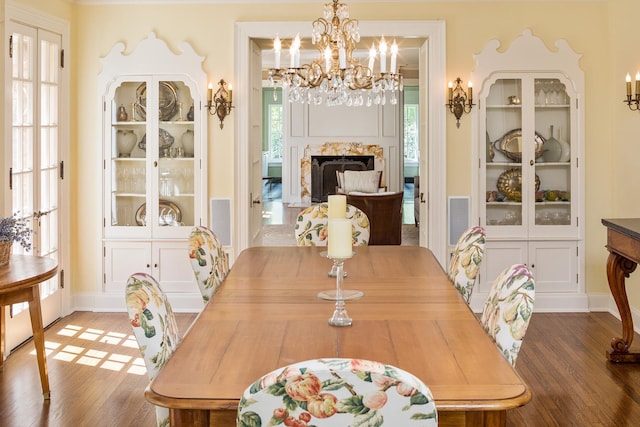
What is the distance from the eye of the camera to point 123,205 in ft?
19.3

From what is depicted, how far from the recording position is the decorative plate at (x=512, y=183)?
19.1 ft

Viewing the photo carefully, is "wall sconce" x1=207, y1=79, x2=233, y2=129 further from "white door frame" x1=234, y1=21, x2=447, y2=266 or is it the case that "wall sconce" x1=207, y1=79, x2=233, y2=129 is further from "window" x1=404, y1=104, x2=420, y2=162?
"window" x1=404, y1=104, x2=420, y2=162

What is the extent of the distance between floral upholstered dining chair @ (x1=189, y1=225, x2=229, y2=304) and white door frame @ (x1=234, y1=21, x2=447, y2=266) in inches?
87.0

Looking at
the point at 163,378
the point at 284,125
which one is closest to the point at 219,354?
the point at 163,378

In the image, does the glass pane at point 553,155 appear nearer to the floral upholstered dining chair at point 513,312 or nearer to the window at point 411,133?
the floral upholstered dining chair at point 513,312

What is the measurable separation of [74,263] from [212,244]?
2.75 m

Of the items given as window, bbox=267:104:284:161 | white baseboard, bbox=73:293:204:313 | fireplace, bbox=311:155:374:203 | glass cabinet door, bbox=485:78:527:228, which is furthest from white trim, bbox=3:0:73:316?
window, bbox=267:104:284:161

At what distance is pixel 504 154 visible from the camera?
229 inches

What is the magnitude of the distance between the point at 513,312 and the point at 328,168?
38.0 ft

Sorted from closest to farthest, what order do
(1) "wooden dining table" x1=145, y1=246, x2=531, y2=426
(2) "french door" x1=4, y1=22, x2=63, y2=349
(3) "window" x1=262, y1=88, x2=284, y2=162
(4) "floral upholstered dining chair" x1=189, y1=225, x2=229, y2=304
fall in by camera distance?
(1) "wooden dining table" x1=145, y1=246, x2=531, y2=426
(4) "floral upholstered dining chair" x1=189, y1=225, x2=229, y2=304
(2) "french door" x1=4, y1=22, x2=63, y2=349
(3) "window" x1=262, y1=88, x2=284, y2=162

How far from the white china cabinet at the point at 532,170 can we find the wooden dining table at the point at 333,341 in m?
2.42

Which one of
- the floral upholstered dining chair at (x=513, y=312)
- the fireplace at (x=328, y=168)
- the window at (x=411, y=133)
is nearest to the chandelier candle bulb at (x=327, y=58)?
the floral upholstered dining chair at (x=513, y=312)

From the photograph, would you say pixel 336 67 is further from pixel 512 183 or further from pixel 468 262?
pixel 512 183

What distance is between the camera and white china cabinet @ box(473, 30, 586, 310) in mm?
5723
